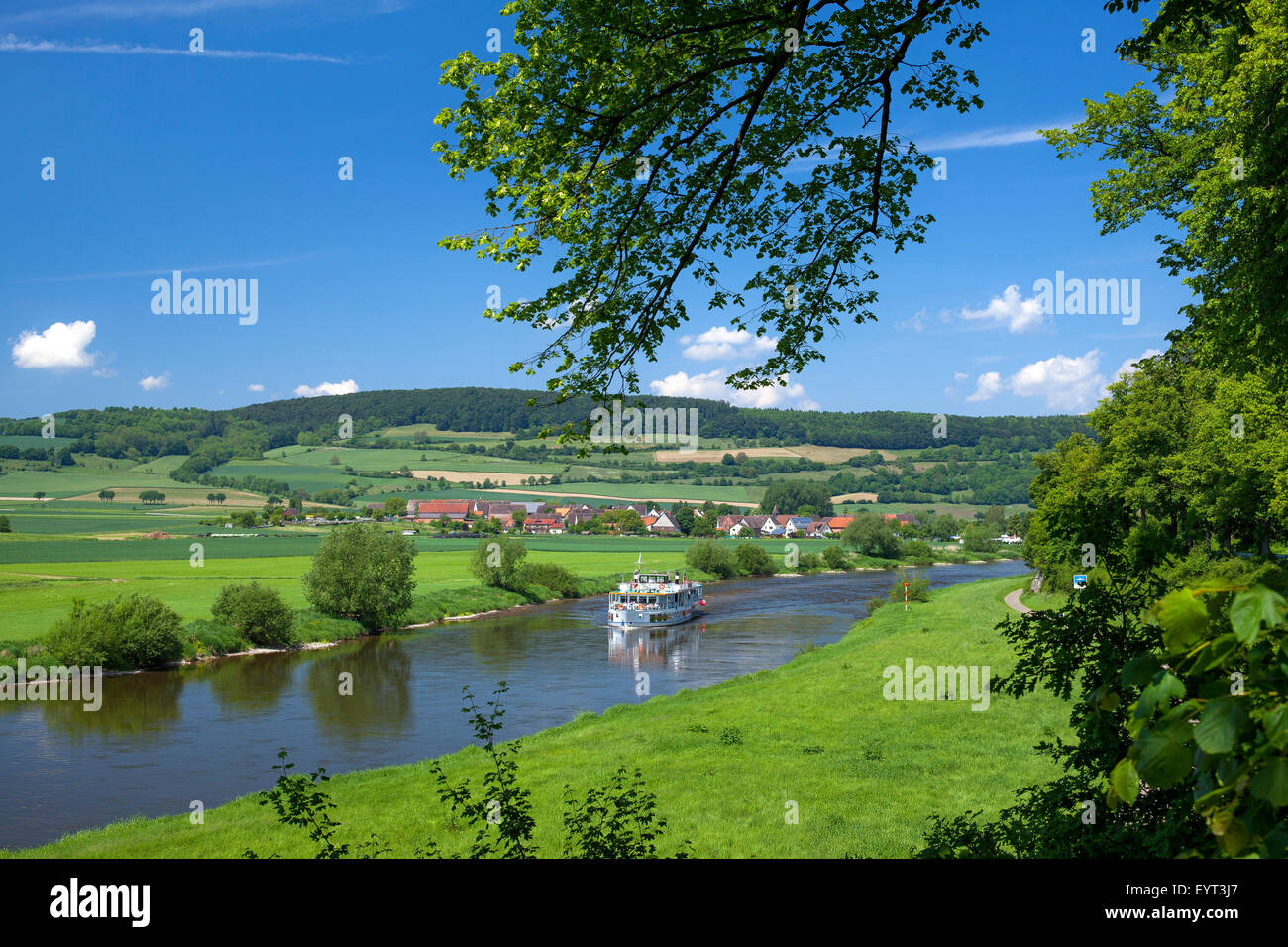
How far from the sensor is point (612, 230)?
6887mm

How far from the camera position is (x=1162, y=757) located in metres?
1.68

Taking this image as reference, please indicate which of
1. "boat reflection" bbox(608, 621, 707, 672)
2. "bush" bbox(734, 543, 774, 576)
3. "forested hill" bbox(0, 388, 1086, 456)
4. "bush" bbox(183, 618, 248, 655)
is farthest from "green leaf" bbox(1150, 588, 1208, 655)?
"forested hill" bbox(0, 388, 1086, 456)

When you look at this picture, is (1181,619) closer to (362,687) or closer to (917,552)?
(362,687)

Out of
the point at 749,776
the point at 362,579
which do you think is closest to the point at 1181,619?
the point at 749,776

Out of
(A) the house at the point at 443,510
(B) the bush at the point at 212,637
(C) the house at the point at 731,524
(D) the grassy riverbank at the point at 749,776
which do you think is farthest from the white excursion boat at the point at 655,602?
(A) the house at the point at 443,510

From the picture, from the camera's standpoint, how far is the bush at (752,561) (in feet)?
277

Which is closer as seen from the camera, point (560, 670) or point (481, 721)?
point (481, 721)

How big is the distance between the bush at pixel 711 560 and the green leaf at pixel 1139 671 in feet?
265

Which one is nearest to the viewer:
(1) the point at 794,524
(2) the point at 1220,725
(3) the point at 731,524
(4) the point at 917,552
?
(2) the point at 1220,725

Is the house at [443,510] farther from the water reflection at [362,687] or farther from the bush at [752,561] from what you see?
the water reflection at [362,687]

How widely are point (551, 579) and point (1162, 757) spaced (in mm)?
66204
